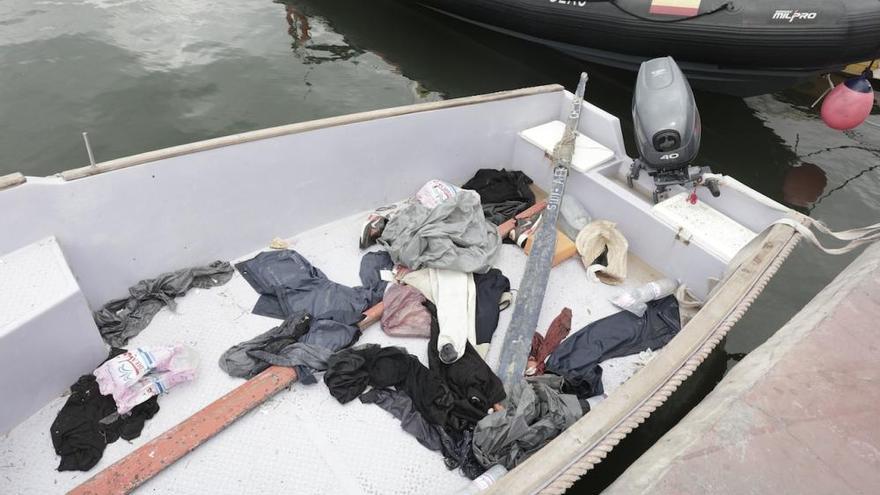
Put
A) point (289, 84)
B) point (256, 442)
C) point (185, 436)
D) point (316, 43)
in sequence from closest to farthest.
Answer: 1. point (185, 436)
2. point (256, 442)
3. point (289, 84)
4. point (316, 43)

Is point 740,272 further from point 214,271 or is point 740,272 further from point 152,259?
point 152,259

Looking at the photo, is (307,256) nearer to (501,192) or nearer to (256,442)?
(256,442)

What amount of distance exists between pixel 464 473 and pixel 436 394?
0.39 metres

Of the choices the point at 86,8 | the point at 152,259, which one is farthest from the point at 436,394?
the point at 86,8

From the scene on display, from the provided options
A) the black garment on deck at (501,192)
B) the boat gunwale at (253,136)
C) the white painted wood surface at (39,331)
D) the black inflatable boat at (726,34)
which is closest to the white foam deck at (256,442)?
the white painted wood surface at (39,331)

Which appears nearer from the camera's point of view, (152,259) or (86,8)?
(152,259)

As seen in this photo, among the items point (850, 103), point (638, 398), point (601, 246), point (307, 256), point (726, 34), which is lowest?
point (307, 256)

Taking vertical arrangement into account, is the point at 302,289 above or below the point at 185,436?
above

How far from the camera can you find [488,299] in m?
3.20

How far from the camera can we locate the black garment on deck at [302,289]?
9.99 feet

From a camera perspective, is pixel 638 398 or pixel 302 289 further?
pixel 302 289

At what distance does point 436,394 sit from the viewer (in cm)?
262

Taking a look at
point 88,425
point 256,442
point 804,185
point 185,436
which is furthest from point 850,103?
point 88,425

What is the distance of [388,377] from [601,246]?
1805mm
